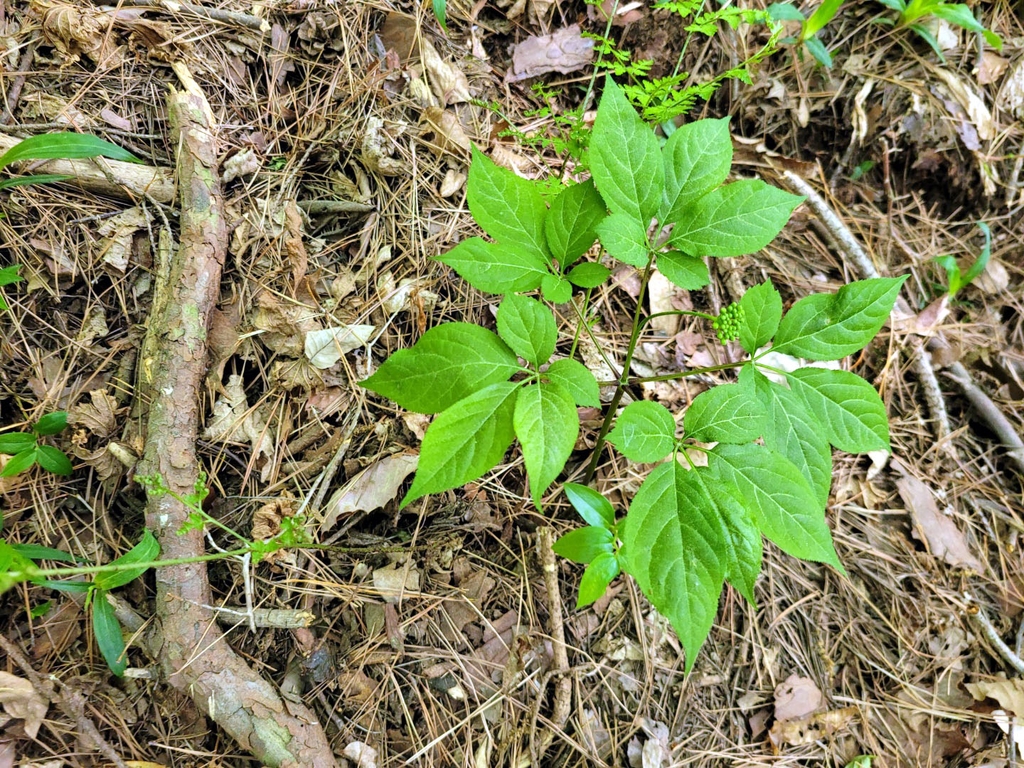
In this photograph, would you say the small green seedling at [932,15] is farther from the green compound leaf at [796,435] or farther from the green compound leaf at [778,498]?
the green compound leaf at [778,498]

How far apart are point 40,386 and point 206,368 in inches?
17.7

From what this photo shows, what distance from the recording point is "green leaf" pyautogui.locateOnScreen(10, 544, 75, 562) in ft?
4.54

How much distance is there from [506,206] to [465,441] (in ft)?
2.04

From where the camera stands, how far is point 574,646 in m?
1.67

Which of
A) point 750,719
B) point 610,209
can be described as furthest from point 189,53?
point 750,719

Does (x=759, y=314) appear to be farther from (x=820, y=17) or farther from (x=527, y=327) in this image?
(x=820, y=17)

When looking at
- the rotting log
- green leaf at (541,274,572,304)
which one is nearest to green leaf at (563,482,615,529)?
green leaf at (541,274,572,304)

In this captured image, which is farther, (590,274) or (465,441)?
(590,274)

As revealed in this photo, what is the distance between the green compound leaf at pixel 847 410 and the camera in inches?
54.3

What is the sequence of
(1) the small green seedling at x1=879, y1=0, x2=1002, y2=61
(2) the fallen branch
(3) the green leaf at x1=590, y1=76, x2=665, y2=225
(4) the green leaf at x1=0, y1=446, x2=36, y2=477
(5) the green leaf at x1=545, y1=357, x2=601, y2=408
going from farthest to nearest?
(1) the small green seedling at x1=879, y1=0, x2=1002, y2=61
(2) the fallen branch
(4) the green leaf at x1=0, y1=446, x2=36, y2=477
(3) the green leaf at x1=590, y1=76, x2=665, y2=225
(5) the green leaf at x1=545, y1=357, x2=601, y2=408

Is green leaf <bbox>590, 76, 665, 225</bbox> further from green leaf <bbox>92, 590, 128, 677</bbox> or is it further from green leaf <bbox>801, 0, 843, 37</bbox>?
green leaf <bbox>92, 590, 128, 677</bbox>

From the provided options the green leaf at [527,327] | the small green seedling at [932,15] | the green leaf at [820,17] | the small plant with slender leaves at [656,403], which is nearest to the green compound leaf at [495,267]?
the small plant with slender leaves at [656,403]

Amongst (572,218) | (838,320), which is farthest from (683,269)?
(838,320)

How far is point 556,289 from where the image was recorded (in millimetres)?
1354
